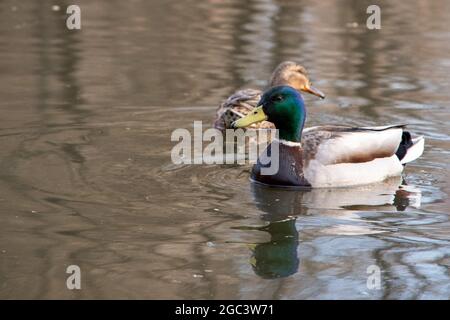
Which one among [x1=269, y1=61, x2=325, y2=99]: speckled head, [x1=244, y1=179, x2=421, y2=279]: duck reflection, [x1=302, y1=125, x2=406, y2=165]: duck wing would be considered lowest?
[x1=244, y1=179, x2=421, y2=279]: duck reflection

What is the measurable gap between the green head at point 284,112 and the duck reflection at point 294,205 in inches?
20.6

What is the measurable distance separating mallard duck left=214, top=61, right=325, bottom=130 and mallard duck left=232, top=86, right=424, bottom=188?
154cm

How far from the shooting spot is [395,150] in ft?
29.9

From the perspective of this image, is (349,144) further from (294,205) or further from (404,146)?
(294,205)

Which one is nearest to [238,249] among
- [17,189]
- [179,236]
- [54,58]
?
[179,236]

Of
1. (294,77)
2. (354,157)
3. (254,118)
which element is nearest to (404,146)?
(354,157)

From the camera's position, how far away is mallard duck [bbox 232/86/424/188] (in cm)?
870

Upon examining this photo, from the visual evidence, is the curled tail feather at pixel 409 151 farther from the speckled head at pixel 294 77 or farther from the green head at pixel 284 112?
the speckled head at pixel 294 77

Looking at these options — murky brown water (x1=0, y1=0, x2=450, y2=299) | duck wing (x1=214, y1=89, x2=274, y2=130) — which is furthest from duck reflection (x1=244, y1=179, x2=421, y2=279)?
duck wing (x1=214, y1=89, x2=274, y2=130)

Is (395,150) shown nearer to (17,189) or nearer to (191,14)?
(17,189)

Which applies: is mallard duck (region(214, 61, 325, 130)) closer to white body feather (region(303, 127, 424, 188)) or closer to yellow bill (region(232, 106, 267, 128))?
yellow bill (region(232, 106, 267, 128))

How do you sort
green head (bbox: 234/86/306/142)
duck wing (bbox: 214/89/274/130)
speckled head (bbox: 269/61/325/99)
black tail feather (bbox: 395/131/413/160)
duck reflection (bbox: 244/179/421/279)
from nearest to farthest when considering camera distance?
1. duck reflection (bbox: 244/179/421/279)
2. green head (bbox: 234/86/306/142)
3. black tail feather (bbox: 395/131/413/160)
4. duck wing (bbox: 214/89/274/130)
5. speckled head (bbox: 269/61/325/99)
